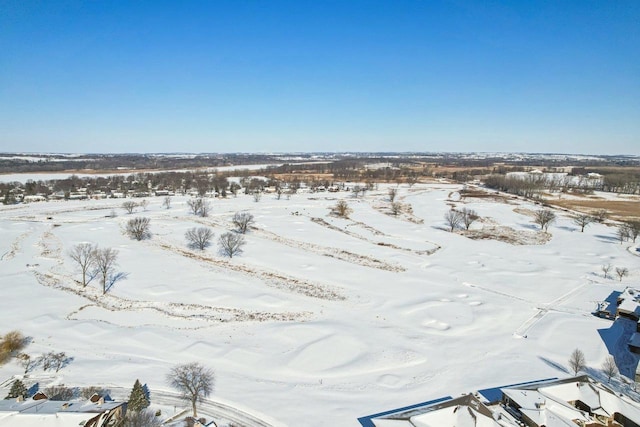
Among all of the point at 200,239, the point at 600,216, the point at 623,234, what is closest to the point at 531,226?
the point at 623,234

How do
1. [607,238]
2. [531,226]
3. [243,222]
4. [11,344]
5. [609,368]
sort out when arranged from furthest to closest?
1. [531,226]
2. [607,238]
3. [243,222]
4. [11,344]
5. [609,368]

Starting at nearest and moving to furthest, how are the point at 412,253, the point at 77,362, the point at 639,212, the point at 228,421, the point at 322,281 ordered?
the point at 228,421, the point at 77,362, the point at 322,281, the point at 412,253, the point at 639,212

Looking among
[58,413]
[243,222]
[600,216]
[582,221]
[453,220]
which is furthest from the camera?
[600,216]

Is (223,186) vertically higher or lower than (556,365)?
higher

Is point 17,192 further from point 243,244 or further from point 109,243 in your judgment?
point 243,244

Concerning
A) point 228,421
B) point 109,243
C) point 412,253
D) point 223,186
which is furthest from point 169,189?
point 228,421

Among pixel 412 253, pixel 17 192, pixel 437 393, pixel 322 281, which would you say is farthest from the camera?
pixel 17 192

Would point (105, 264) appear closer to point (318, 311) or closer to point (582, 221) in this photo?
point (318, 311)

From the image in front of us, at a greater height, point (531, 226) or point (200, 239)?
point (200, 239)
